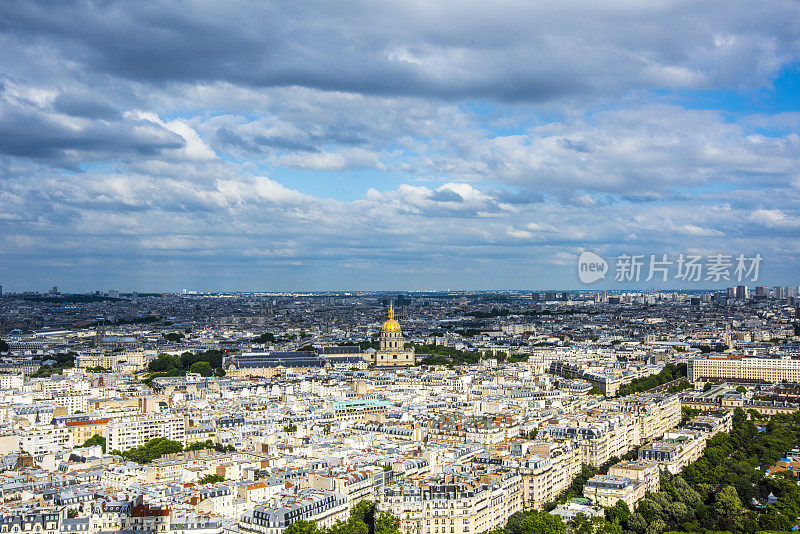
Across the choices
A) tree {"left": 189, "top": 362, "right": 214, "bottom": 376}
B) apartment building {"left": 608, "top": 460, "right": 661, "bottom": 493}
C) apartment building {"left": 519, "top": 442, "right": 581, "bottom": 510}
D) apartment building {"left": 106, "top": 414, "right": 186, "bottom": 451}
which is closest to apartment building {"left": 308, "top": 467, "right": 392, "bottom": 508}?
apartment building {"left": 519, "top": 442, "right": 581, "bottom": 510}

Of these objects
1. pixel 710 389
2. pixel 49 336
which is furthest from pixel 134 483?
pixel 49 336

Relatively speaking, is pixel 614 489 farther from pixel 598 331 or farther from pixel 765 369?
pixel 598 331

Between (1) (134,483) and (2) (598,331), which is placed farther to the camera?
(2) (598,331)

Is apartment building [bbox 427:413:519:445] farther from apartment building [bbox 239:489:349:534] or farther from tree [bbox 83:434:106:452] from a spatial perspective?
tree [bbox 83:434:106:452]

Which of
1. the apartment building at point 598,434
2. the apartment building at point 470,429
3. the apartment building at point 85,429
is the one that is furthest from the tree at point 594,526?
the apartment building at point 85,429

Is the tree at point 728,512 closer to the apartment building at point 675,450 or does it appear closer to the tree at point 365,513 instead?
the apartment building at point 675,450

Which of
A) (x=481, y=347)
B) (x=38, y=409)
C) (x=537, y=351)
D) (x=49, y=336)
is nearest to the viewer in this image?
(x=38, y=409)

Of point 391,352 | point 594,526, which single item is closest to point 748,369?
point 391,352
